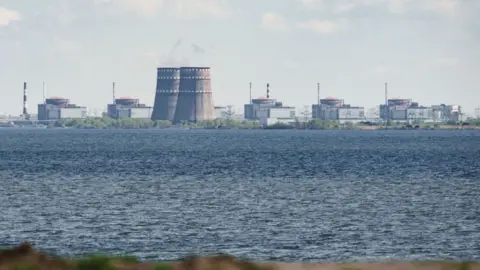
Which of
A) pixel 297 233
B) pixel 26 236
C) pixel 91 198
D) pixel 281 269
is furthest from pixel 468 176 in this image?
pixel 281 269

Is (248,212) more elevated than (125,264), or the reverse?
(125,264)

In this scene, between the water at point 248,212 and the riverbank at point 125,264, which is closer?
the riverbank at point 125,264

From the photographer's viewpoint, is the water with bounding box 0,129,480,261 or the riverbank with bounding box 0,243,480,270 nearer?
the riverbank with bounding box 0,243,480,270

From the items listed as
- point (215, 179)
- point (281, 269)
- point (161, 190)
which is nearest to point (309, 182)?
point (215, 179)

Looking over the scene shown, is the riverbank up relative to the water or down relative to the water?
up

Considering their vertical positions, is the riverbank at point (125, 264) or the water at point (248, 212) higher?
the riverbank at point (125, 264)

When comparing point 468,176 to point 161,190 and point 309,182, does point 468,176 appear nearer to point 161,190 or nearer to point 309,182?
point 309,182

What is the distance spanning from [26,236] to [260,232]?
Answer: 7.95 m

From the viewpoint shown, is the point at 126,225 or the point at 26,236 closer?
the point at 26,236

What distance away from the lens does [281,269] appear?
60.4ft

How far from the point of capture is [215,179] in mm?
68562

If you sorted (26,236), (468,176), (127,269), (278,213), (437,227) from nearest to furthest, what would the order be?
(127,269)
(26,236)
(437,227)
(278,213)
(468,176)

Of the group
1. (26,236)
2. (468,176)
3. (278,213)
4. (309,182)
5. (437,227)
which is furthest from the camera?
(468,176)

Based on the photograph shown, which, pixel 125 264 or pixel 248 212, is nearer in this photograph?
pixel 125 264
